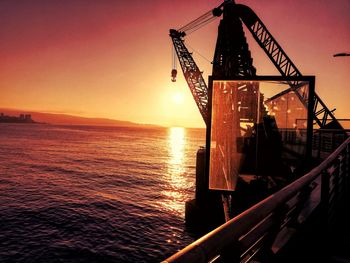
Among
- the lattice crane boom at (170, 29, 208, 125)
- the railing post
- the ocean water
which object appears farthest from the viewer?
the lattice crane boom at (170, 29, 208, 125)

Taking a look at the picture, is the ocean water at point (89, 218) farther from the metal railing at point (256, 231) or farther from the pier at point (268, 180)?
the metal railing at point (256, 231)

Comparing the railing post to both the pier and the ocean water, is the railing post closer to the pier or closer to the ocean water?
the pier

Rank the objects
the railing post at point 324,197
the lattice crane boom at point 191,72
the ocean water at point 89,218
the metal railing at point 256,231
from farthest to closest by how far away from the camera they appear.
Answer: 1. the lattice crane boom at point 191,72
2. the ocean water at point 89,218
3. the railing post at point 324,197
4. the metal railing at point 256,231

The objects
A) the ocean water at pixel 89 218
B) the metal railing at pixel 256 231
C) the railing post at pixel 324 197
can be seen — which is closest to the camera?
the metal railing at pixel 256 231

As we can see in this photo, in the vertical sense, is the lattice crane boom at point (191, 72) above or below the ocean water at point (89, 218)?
above

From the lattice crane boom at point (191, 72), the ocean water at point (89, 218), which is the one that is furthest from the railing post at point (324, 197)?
the lattice crane boom at point (191, 72)

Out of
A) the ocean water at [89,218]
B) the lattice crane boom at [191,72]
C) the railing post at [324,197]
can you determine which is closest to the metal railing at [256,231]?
the railing post at [324,197]

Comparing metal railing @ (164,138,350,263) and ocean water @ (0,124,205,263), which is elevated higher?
metal railing @ (164,138,350,263)

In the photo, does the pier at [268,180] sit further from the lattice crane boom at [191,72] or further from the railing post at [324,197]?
the lattice crane boom at [191,72]

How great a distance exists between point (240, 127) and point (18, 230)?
19.6m

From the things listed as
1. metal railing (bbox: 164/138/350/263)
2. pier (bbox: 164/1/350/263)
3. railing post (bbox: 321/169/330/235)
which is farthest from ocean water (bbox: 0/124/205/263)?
metal railing (bbox: 164/138/350/263)

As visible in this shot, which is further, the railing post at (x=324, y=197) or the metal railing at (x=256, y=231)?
the railing post at (x=324, y=197)

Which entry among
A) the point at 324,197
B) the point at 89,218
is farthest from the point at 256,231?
the point at 89,218

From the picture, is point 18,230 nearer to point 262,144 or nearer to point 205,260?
point 262,144
